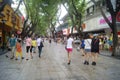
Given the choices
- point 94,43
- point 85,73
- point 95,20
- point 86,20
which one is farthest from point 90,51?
point 86,20

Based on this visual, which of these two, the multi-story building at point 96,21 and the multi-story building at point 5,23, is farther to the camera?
the multi-story building at point 96,21

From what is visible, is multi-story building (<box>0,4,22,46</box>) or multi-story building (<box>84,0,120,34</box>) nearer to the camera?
multi-story building (<box>0,4,22,46</box>)

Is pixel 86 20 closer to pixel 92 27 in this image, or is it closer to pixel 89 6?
pixel 89 6

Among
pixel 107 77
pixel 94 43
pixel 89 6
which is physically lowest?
pixel 107 77

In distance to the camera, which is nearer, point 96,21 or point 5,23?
point 5,23

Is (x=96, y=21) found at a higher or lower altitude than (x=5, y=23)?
higher

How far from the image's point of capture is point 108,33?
42531 millimetres

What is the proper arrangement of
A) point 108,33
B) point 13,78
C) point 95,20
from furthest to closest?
point 95,20 < point 108,33 < point 13,78

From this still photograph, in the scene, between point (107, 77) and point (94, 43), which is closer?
point (107, 77)

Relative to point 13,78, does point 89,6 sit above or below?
above

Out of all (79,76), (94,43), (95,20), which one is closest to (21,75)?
(79,76)

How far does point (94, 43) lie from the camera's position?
1755 centimetres

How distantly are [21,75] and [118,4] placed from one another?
14.3 meters

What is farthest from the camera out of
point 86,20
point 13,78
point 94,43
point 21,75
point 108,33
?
point 86,20
